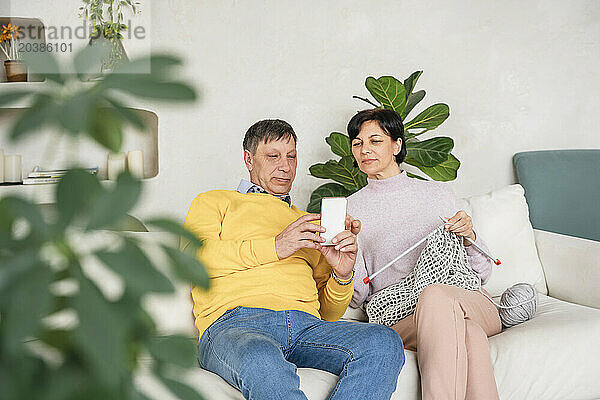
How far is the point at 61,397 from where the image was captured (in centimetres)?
34

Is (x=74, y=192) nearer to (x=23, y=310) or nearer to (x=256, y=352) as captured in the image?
(x=23, y=310)

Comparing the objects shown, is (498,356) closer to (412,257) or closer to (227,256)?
(412,257)

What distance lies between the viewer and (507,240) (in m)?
2.56

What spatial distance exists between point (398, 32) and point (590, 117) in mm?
1226

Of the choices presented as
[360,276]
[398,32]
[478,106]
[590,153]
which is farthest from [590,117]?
[360,276]

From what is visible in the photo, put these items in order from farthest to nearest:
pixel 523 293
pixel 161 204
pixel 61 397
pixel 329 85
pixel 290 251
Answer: pixel 329 85 < pixel 161 204 < pixel 523 293 < pixel 290 251 < pixel 61 397

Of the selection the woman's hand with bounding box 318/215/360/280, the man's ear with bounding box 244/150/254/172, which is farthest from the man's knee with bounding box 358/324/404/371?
the man's ear with bounding box 244/150/254/172

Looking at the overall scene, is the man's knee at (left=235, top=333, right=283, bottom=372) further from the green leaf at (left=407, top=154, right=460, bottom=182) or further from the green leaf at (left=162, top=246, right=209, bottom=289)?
the green leaf at (left=407, top=154, right=460, bottom=182)

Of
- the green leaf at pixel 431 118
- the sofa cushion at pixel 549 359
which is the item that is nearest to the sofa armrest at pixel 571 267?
the sofa cushion at pixel 549 359

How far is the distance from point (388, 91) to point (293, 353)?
52.1 inches

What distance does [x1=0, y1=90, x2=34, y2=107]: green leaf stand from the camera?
1.07 ft

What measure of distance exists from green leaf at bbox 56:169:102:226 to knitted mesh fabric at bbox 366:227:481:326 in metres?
1.79

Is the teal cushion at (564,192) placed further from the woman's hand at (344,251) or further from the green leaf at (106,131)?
the green leaf at (106,131)

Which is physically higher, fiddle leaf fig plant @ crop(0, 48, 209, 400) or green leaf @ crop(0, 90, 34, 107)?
green leaf @ crop(0, 90, 34, 107)
